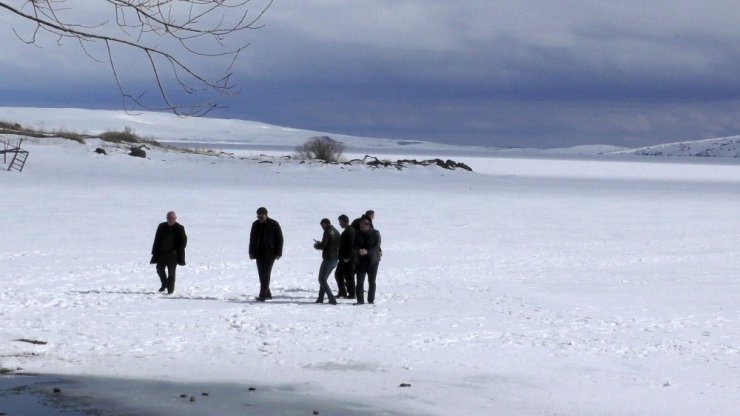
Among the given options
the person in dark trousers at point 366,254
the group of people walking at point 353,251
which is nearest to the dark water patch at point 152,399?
the group of people walking at point 353,251

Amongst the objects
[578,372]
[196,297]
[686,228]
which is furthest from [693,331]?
[686,228]

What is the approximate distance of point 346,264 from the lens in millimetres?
16875

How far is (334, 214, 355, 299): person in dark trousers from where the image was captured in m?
16.2

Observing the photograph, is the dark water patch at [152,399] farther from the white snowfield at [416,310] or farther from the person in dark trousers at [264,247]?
the person in dark trousers at [264,247]

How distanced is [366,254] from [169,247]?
3259 mm

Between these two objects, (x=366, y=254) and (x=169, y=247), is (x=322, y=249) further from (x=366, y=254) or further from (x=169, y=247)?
(x=169, y=247)

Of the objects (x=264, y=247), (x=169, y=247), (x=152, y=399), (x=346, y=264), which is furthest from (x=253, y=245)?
(x=152, y=399)

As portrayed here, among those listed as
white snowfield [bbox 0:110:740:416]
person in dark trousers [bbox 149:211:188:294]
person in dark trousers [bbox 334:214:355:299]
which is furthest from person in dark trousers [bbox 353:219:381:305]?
person in dark trousers [bbox 149:211:188:294]

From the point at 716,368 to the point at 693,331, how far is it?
99.5 inches

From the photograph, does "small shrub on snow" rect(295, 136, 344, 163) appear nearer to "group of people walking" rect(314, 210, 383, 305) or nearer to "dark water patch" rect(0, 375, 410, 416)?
"group of people walking" rect(314, 210, 383, 305)

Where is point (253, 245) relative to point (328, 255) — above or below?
above

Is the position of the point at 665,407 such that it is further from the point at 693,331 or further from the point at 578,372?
the point at 693,331

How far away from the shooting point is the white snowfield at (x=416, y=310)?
10.6 m

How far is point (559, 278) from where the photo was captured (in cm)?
2017
